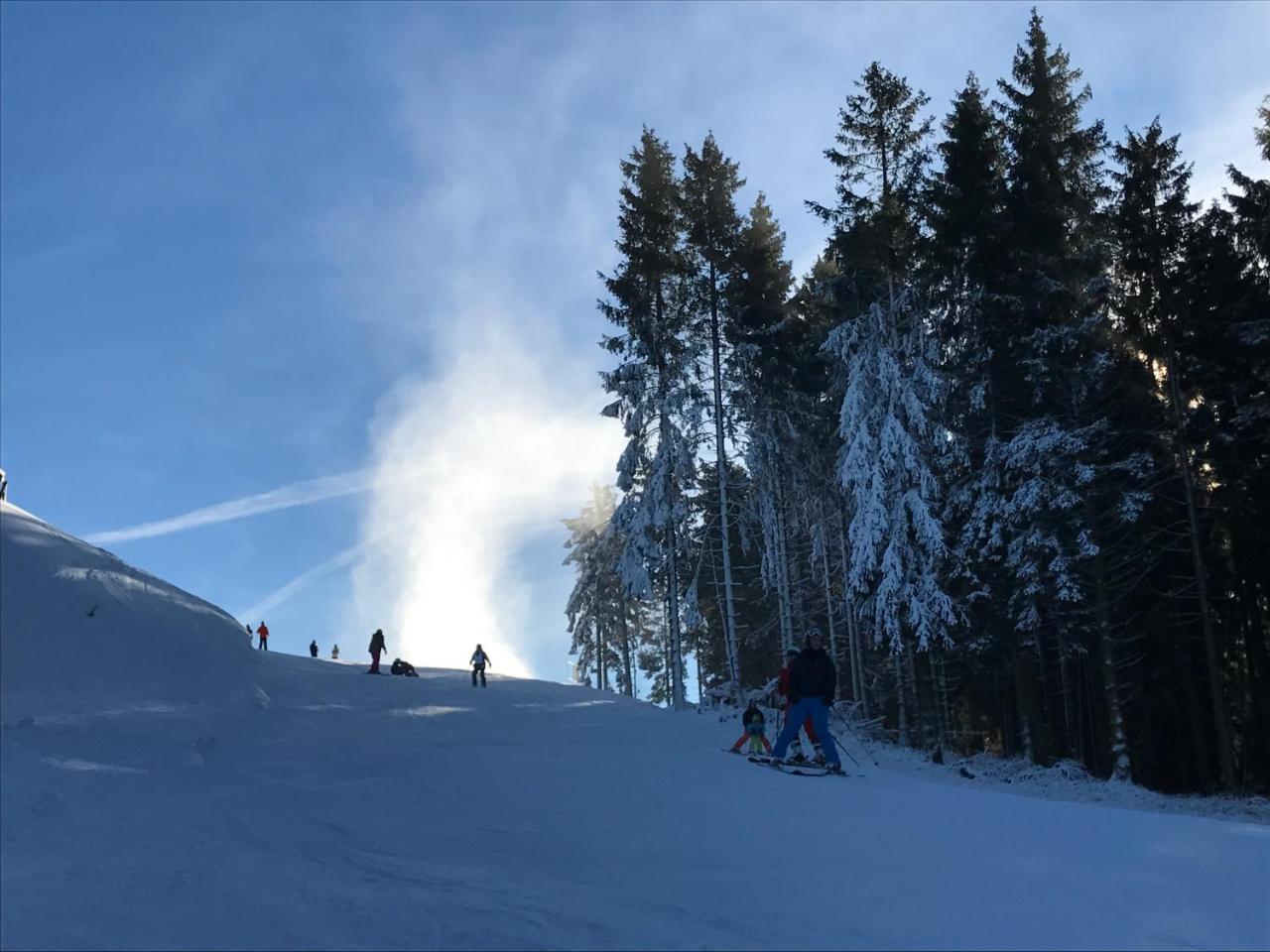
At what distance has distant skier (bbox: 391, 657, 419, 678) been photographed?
1042 inches

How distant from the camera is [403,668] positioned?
26688 millimetres

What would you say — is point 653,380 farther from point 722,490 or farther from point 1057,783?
point 1057,783

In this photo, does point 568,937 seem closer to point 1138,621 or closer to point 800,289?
point 1138,621

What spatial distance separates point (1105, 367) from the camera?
856 inches

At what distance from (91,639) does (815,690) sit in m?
11.2

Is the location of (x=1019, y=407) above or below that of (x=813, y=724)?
above

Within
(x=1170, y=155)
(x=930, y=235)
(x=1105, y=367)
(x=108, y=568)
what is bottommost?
(x=108, y=568)

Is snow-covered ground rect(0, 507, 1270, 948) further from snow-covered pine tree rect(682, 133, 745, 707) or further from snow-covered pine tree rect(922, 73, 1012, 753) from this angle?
snow-covered pine tree rect(682, 133, 745, 707)

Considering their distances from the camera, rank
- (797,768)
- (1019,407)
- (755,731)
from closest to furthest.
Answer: (797,768) < (755,731) < (1019,407)

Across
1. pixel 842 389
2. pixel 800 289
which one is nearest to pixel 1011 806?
pixel 842 389

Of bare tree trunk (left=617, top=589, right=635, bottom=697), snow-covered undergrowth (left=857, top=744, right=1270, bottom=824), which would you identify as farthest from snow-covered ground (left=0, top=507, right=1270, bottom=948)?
bare tree trunk (left=617, top=589, right=635, bottom=697)

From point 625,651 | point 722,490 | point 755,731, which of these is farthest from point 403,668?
point 625,651

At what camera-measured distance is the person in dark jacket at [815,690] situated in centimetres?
1278

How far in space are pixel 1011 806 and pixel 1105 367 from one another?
15.5 metres
